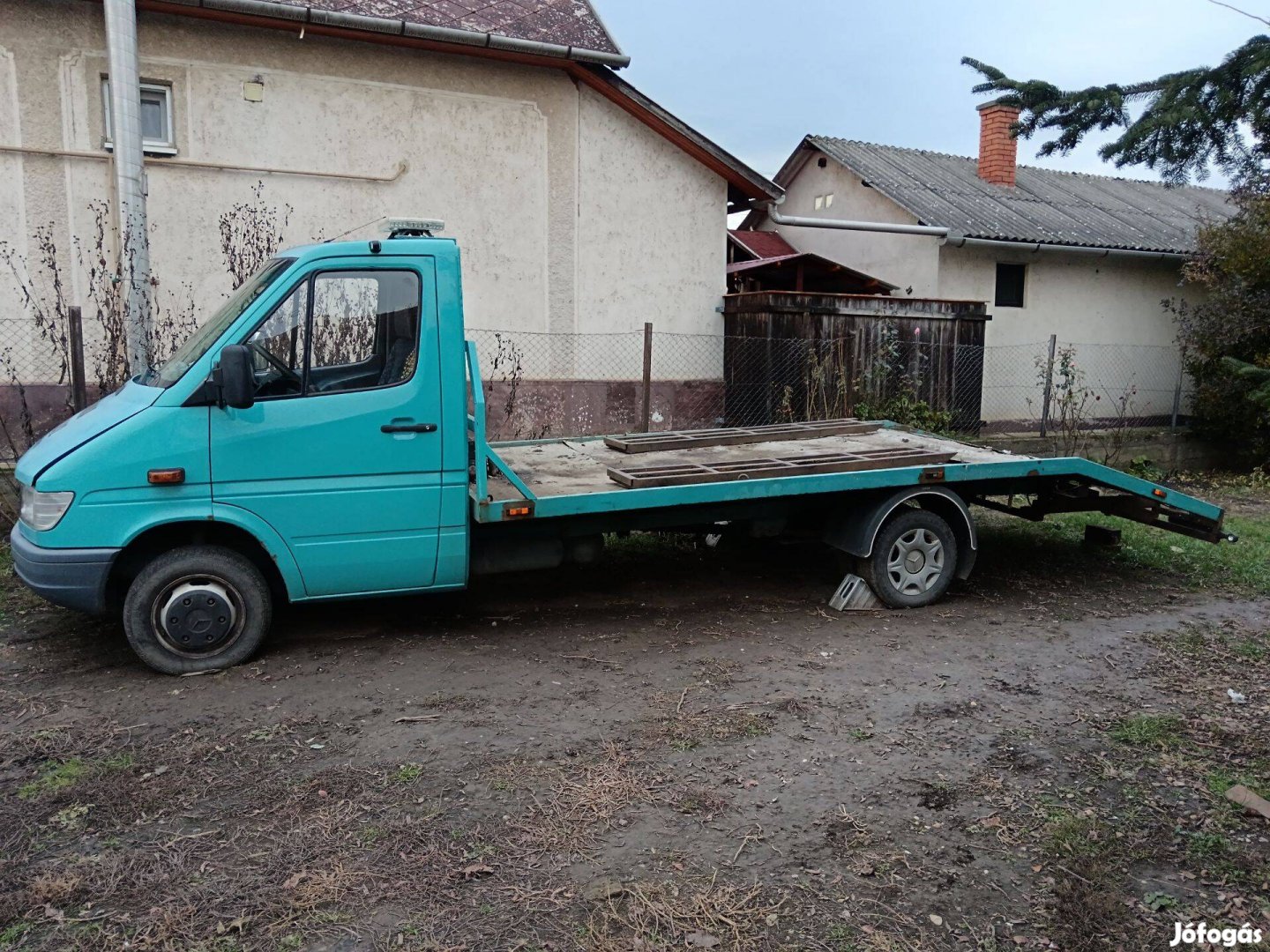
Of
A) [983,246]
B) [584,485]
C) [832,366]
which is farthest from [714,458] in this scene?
[983,246]

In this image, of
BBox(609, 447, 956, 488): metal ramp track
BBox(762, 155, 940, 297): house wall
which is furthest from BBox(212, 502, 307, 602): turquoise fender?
BBox(762, 155, 940, 297): house wall

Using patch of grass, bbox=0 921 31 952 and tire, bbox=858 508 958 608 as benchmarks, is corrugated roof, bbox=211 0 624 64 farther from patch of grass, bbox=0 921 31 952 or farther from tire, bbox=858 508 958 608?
patch of grass, bbox=0 921 31 952

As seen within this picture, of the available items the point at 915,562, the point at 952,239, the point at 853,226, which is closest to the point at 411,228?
the point at 915,562

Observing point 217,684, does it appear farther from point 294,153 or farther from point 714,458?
point 294,153

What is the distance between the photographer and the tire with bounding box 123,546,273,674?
201 inches

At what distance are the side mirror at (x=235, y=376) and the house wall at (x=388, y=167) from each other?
20.7 ft

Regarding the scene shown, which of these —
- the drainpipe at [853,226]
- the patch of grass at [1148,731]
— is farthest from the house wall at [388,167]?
the patch of grass at [1148,731]

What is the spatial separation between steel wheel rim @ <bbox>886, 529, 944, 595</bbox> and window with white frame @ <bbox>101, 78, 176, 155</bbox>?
8.63 meters

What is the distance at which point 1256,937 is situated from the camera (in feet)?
9.84

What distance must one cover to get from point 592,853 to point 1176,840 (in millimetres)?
2197

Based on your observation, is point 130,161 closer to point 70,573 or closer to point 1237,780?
point 70,573

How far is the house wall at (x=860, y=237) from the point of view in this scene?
1511 cm

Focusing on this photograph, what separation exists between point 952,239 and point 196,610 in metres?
12.2

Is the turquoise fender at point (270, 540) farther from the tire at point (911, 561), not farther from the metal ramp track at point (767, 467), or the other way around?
the tire at point (911, 561)
